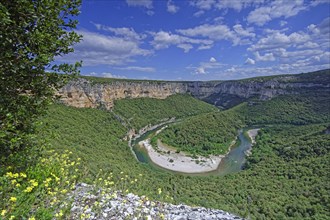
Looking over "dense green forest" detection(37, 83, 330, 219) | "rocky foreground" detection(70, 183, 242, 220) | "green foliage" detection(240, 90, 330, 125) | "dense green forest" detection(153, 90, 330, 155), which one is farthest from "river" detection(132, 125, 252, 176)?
"rocky foreground" detection(70, 183, 242, 220)

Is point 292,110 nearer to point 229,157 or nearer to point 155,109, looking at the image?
point 229,157

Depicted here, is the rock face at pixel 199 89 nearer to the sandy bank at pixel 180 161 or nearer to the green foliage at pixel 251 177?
the green foliage at pixel 251 177

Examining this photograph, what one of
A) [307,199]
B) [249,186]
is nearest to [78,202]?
[307,199]

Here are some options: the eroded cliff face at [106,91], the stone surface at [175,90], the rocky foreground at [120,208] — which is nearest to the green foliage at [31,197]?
the rocky foreground at [120,208]

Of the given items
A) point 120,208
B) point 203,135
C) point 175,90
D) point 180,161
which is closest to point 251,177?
point 180,161

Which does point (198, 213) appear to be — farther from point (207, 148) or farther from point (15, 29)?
point (207, 148)
